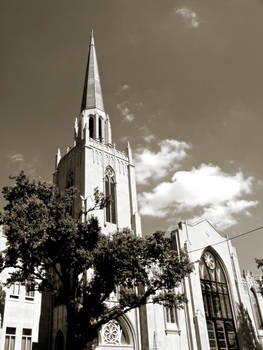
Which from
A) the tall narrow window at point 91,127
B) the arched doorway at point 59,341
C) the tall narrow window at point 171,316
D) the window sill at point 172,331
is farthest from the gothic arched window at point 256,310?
the tall narrow window at point 91,127

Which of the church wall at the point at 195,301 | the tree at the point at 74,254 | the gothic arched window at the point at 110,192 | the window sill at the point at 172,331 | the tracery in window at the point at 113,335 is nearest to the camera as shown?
the tree at the point at 74,254

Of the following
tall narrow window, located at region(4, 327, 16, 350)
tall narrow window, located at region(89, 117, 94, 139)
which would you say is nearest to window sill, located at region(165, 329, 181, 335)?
tall narrow window, located at region(4, 327, 16, 350)

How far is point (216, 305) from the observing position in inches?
1283

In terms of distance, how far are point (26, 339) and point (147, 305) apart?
31.2ft

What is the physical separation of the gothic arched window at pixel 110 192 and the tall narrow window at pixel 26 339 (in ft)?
38.9

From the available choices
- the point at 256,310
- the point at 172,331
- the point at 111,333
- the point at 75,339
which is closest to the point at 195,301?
the point at 172,331

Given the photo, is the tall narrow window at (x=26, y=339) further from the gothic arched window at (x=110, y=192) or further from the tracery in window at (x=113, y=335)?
the gothic arched window at (x=110, y=192)

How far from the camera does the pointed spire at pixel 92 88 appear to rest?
41.3 metres

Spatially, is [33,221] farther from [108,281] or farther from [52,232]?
[108,281]

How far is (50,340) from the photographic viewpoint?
2542 centimetres

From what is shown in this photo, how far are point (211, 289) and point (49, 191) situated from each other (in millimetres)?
22372

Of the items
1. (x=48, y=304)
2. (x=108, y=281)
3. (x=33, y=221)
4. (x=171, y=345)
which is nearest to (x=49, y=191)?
(x=33, y=221)

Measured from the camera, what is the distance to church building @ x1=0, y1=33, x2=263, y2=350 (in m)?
25.3

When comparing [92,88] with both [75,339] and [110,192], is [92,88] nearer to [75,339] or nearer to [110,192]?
[110,192]
